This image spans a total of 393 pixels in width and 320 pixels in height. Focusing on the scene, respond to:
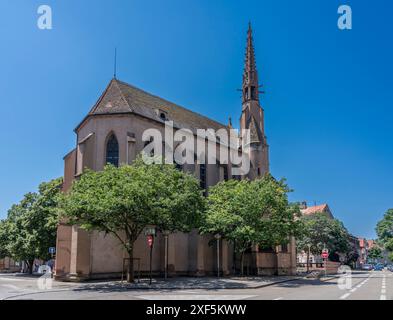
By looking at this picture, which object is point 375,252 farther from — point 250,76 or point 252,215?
point 252,215

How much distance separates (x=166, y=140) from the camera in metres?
39.0

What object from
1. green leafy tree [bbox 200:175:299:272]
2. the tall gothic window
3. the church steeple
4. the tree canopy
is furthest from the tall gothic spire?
the tree canopy

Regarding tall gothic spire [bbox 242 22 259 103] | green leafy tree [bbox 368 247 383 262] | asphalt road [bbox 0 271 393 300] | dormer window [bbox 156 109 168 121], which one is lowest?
green leafy tree [bbox 368 247 383 262]

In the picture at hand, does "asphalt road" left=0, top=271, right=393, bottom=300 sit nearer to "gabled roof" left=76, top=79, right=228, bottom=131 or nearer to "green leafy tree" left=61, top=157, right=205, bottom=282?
"green leafy tree" left=61, top=157, right=205, bottom=282

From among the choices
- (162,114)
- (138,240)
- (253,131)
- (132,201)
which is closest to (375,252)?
(253,131)

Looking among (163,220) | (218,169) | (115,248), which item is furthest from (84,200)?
(218,169)

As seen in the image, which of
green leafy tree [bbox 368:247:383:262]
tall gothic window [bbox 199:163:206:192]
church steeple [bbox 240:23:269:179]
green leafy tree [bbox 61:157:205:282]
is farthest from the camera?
green leafy tree [bbox 368:247:383:262]

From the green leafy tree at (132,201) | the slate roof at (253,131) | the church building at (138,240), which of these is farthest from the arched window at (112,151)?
the slate roof at (253,131)

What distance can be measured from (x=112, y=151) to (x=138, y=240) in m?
8.42

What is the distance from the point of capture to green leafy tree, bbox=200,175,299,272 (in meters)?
33.5

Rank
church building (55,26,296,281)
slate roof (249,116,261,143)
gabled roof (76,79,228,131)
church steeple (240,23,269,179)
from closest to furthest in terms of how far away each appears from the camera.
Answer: church building (55,26,296,281)
gabled roof (76,79,228,131)
church steeple (240,23,269,179)
slate roof (249,116,261,143)

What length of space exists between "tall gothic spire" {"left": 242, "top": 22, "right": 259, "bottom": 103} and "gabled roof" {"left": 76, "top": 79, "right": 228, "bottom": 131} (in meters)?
9.09

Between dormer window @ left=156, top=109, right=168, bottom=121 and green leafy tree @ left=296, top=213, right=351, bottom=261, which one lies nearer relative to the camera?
dormer window @ left=156, top=109, right=168, bottom=121
